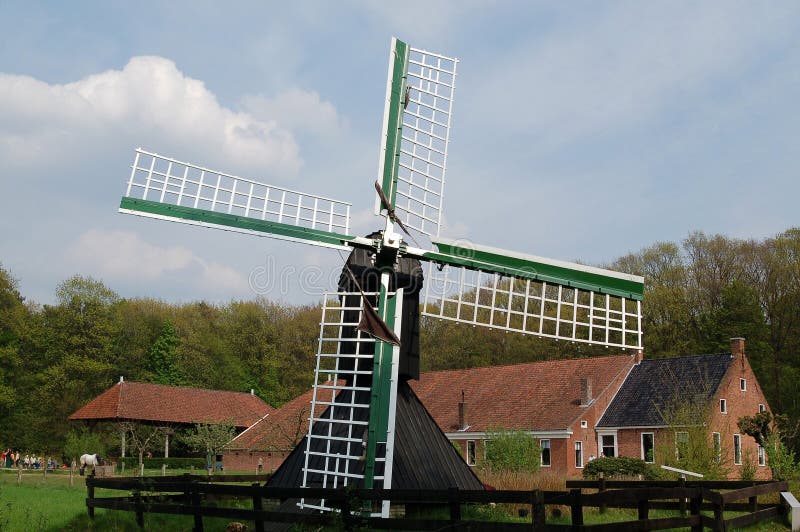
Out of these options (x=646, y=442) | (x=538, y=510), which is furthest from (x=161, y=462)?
(x=538, y=510)

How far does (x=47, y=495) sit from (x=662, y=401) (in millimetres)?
22836

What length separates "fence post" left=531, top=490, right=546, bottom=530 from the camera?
806 cm

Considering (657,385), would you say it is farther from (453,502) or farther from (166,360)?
(166,360)

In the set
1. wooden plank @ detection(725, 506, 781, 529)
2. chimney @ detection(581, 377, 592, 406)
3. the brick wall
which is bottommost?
wooden plank @ detection(725, 506, 781, 529)

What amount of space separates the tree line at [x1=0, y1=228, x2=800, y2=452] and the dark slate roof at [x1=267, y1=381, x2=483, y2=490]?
2748 centimetres

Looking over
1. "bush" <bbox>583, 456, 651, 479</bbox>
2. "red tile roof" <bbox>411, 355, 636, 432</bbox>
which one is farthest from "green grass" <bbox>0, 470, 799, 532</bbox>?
"red tile roof" <bbox>411, 355, 636, 432</bbox>

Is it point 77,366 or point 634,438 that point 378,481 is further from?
point 77,366

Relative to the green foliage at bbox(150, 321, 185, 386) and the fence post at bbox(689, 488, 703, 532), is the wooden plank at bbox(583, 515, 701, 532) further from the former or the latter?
the green foliage at bbox(150, 321, 185, 386)

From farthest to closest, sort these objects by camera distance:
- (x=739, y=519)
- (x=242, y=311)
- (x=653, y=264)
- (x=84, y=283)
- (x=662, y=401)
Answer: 1. (x=242, y=311)
2. (x=84, y=283)
3. (x=653, y=264)
4. (x=662, y=401)
5. (x=739, y=519)

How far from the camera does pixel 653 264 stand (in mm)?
46094

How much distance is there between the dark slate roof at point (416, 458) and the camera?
11.8m

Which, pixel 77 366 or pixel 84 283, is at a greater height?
pixel 84 283

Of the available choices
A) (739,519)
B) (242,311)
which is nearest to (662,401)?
(739,519)

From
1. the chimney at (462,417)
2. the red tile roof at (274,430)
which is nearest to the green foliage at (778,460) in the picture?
the chimney at (462,417)
